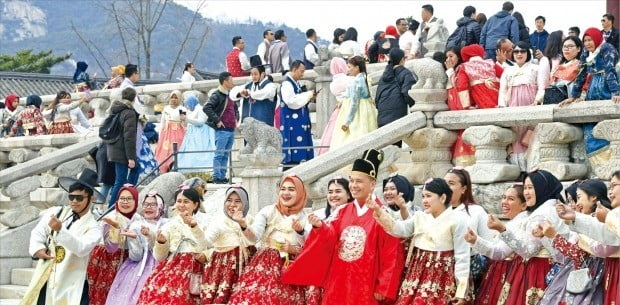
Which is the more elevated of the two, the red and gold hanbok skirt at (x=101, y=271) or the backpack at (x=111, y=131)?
the backpack at (x=111, y=131)

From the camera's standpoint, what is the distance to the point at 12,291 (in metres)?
15.2

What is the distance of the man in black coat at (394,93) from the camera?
47.1 feet

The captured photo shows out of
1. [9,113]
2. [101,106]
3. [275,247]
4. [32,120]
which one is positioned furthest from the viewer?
[9,113]

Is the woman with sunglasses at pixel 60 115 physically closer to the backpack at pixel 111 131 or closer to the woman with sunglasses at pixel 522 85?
the backpack at pixel 111 131

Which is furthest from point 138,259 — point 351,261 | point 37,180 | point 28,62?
point 28,62

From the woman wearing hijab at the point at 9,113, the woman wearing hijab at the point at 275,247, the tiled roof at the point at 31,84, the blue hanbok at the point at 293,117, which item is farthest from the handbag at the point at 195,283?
the tiled roof at the point at 31,84

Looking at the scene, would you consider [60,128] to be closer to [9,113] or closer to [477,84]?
[9,113]

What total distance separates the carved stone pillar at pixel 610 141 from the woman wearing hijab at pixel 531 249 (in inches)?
47.9

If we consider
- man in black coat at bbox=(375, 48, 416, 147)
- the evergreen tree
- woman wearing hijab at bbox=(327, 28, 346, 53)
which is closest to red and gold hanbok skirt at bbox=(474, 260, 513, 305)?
man in black coat at bbox=(375, 48, 416, 147)

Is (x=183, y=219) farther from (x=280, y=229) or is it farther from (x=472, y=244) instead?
(x=472, y=244)

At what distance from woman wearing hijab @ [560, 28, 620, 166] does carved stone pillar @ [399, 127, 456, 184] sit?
1245 millimetres

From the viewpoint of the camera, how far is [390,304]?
10305 millimetres

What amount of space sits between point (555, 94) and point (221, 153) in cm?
506

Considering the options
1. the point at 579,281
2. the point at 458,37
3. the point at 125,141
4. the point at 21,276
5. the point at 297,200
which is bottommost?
the point at 21,276
